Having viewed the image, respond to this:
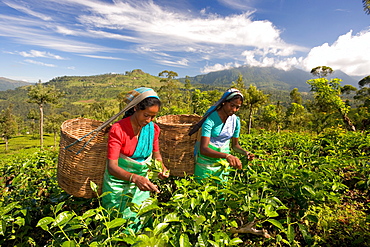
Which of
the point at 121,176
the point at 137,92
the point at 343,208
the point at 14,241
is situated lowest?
the point at 14,241

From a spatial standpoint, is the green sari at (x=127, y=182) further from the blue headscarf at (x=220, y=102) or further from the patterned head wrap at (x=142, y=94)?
the blue headscarf at (x=220, y=102)

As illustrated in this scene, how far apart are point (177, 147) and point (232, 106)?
761 mm

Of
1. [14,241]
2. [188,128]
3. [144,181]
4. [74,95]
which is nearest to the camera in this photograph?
[144,181]

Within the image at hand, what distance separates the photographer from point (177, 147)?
2.36m

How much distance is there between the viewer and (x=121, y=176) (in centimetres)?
162

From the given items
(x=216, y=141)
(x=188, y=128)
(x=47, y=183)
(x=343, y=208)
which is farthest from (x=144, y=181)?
(x=343, y=208)

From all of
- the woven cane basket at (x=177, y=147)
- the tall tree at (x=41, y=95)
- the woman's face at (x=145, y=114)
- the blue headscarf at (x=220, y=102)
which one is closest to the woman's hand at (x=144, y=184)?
the woman's face at (x=145, y=114)

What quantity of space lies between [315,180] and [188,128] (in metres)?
1.28

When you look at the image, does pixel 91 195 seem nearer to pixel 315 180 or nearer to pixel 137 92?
pixel 137 92

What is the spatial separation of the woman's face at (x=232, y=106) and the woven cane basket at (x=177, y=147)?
17.6 inches

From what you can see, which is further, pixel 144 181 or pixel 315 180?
pixel 315 180

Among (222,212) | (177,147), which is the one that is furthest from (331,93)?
(222,212)

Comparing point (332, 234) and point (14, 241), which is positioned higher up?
point (332, 234)

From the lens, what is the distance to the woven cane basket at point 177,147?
2322mm
